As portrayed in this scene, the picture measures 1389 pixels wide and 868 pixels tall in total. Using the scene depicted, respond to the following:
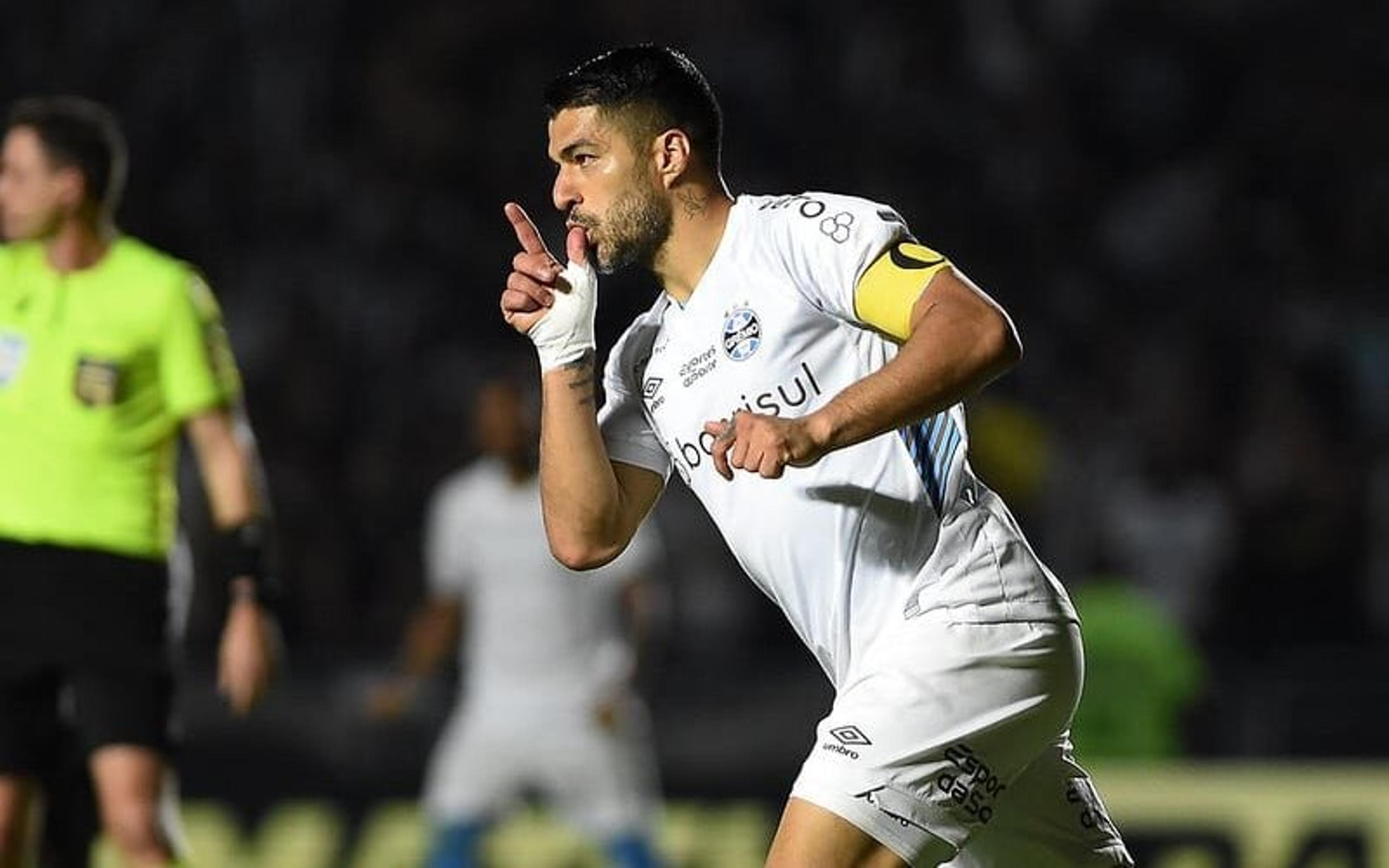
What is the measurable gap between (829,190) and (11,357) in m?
7.61

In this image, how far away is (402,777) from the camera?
432 inches

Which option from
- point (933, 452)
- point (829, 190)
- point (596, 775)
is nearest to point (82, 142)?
point (933, 452)

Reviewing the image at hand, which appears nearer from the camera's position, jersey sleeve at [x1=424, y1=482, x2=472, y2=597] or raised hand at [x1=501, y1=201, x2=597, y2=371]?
raised hand at [x1=501, y1=201, x2=597, y2=371]

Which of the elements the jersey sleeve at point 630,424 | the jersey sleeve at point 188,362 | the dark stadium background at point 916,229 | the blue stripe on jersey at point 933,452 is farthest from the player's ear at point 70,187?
the dark stadium background at point 916,229

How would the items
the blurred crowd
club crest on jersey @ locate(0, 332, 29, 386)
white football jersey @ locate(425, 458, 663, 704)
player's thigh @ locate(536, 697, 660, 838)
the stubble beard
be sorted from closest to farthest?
the stubble beard, club crest on jersey @ locate(0, 332, 29, 386), player's thigh @ locate(536, 697, 660, 838), white football jersey @ locate(425, 458, 663, 704), the blurred crowd

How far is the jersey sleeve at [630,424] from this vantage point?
17.3ft

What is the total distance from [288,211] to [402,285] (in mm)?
823

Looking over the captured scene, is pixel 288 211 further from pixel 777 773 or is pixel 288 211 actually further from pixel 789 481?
pixel 789 481

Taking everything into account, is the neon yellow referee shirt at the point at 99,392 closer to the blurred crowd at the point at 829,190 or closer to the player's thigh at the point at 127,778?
the player's thigh at the point at 127,778

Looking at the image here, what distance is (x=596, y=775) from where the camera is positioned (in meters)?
10.3

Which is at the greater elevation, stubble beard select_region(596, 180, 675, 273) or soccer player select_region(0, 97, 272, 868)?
stubble beard select_region(596, 180, 675, 273)

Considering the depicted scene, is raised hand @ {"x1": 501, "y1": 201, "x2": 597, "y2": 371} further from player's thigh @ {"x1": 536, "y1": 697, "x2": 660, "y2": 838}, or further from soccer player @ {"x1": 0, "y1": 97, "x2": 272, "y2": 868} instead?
player's thigh @ {"x1": 536, "y1": 697, "x2": 660, "y2": 838}

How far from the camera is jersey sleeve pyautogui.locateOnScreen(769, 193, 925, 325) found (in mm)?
4730

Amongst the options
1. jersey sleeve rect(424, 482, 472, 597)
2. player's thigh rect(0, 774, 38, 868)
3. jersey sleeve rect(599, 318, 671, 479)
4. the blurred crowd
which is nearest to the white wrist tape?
jersey sleeve rect(599, 318, 671, 479)
